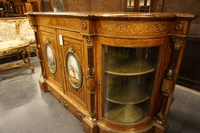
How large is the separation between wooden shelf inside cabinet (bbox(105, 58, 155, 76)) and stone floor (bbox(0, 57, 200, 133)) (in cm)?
92

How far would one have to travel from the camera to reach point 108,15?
0.99 metres

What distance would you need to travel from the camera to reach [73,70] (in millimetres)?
1605

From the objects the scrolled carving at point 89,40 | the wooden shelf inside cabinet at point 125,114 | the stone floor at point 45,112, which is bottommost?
the stone floor at point 45,112

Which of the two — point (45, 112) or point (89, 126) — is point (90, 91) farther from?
point (45, 112)

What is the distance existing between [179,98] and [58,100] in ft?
6.55

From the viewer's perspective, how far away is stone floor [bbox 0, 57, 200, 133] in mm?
1683

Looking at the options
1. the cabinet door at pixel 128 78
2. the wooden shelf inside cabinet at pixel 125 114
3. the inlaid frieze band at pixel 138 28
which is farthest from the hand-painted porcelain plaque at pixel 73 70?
the inlaid frieze band at pixel 138 28

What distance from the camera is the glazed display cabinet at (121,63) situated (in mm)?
1026

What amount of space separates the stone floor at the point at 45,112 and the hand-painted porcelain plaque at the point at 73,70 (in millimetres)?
549

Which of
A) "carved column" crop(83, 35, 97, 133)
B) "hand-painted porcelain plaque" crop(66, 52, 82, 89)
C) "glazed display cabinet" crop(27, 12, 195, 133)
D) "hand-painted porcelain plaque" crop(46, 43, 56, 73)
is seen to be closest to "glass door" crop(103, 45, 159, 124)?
"glazed display cabinet" crop(27, 12, 195, 133)

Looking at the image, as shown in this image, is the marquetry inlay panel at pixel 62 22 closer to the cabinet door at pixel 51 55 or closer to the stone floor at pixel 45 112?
the cabinet door at pixel 51 55

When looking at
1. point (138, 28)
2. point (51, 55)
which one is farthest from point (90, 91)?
point (51, 55)

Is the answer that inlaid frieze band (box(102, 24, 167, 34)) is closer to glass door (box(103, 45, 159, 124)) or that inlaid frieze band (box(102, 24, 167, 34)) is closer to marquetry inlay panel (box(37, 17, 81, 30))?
glass door (box(103, 45, 159, 124))

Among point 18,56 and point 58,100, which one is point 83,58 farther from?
point 18,56
